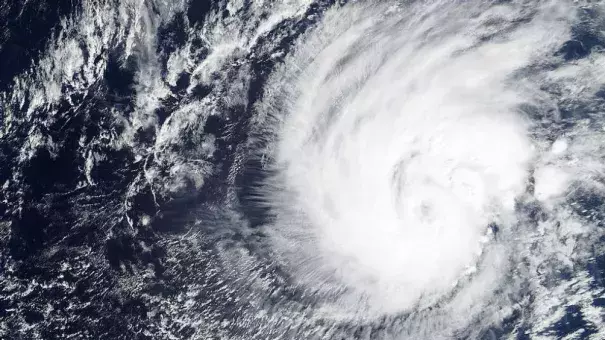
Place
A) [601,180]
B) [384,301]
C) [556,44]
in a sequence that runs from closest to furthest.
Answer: [601,180] < [556,44] < [384,301]

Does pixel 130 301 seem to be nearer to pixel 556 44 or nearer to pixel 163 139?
pixel 163 139

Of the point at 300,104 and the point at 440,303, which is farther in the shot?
the point at 300,104

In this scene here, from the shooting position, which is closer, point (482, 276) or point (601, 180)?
point (601, 180)

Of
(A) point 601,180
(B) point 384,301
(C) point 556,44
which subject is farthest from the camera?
(B) point 384,301

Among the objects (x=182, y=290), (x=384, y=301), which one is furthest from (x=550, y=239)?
(x=182, y=290)

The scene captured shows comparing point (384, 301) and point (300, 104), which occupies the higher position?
point (300, 104)

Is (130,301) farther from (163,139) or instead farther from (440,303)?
(440,303)

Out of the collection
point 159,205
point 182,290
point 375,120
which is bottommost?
point 182,290

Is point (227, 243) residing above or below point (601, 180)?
above

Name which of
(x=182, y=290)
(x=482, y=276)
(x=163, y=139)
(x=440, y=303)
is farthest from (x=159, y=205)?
(x=482, y=276)
